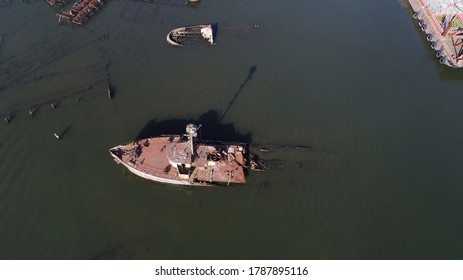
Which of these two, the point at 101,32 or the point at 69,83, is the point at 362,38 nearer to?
the point at 101,32

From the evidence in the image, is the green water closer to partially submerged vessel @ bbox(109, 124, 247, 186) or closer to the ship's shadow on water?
the ship's shadow on water

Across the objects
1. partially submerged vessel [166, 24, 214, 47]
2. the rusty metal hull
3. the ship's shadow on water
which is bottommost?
the rusty metal hull

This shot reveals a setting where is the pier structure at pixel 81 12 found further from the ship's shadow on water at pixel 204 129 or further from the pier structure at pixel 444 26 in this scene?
the pier structure at pixel 444 26

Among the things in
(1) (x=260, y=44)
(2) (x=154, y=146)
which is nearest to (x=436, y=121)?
(1) (x=260, y=44)

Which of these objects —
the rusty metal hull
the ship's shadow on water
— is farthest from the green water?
the rusty metal hull

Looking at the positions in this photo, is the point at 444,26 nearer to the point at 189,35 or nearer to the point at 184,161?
the point at 189,35

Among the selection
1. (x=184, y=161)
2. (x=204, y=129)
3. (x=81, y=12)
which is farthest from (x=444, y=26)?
(x=81, y=12)
